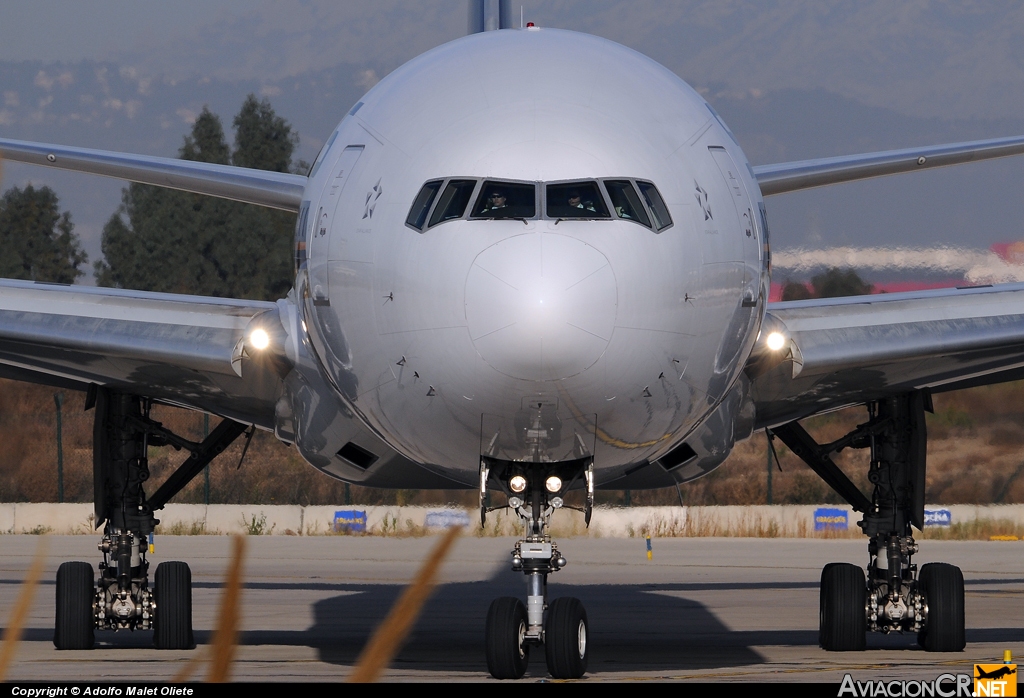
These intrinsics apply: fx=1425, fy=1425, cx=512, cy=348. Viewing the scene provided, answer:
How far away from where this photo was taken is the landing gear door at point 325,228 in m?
8.87

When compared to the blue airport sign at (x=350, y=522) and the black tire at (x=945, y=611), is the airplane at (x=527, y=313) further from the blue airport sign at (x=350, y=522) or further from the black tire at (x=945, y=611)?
the blue airport sign at (x=350, y=522)

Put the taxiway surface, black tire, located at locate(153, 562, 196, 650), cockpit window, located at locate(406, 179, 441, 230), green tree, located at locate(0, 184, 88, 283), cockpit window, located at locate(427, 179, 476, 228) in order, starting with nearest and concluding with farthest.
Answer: green tree, located at locate(0, 184, 88, 283)
cockpit window, located at locate(427, 179, 476, 228)
cockpit window, located at locate(406, 179, 441, 230)
the taxiway surface
black tire, located at locate(153, 562, 196, 650)

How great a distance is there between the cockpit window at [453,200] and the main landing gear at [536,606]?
1.71 m

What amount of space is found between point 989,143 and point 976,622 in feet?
19.6

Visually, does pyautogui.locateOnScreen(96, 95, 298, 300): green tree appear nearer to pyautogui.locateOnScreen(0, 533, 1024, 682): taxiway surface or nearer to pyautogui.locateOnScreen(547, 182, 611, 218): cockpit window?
pyautogui.locateOnScreen(0, 533, 1024, 682): taxiway surface

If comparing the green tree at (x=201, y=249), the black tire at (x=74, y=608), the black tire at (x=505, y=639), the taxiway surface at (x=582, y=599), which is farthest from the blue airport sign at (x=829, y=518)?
the green tree at (x=201, y=249)

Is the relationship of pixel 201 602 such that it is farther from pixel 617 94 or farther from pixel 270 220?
pixel 270 220

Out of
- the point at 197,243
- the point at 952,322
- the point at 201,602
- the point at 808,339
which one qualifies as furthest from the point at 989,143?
the point at 197,243

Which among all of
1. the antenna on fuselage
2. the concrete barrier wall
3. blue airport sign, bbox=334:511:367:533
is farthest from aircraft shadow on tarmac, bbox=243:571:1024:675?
blue airport sign, bbox=334:511:367:533

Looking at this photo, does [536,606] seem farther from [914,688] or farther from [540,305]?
[540,305]

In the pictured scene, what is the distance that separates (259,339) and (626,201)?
4124 mm

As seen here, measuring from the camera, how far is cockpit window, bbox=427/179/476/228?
800cm

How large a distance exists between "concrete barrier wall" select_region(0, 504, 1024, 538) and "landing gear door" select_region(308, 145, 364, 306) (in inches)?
750

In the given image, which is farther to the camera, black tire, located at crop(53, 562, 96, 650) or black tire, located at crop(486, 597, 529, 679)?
black tire, located at crop(53, 562, 96, 650)
